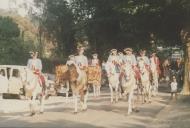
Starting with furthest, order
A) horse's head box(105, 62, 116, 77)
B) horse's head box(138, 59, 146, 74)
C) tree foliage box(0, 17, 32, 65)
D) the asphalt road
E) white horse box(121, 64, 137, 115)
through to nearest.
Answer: tree foliage box(0, 17, 32, 65), horse's head box(105, 62, 116, 77), horse's head box(138, 59, 146, 74), white horse box(121, 64, 137, 115), the asphalt road

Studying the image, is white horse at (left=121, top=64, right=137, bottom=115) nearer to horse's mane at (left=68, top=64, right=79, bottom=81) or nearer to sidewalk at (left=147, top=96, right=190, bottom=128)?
sidewalk at (left=147, top=96, right=190, bottom=128)

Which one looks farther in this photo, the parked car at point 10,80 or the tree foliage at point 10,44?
the tree foliage at point 10,44

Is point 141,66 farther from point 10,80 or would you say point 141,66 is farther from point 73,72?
point 10,80

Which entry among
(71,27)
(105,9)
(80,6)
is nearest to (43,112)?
(105,9)

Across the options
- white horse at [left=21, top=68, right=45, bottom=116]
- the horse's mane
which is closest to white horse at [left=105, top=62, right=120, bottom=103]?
the horse's mane

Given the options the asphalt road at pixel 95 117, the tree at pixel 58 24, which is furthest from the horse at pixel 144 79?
the tree at pixel 58 24

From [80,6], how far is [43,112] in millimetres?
30270

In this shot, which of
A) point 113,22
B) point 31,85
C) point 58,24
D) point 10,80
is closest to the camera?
point 31,85

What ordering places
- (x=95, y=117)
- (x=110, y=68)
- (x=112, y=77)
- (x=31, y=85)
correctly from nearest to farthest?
(x=95, y=117) < (x=31, y=85) < (x=112, y=77) < (x=110, y=68)

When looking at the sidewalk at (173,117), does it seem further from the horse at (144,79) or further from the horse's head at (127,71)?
the horse's head at (127,71)

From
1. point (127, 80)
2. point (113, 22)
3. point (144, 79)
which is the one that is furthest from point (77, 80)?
point (113, 22)

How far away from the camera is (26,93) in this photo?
2448cm

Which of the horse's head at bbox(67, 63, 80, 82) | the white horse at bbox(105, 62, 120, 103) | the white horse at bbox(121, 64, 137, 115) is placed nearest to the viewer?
the horse's head at bbox(67, 63, 80, 82)

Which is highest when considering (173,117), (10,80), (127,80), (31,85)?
(10,80)
